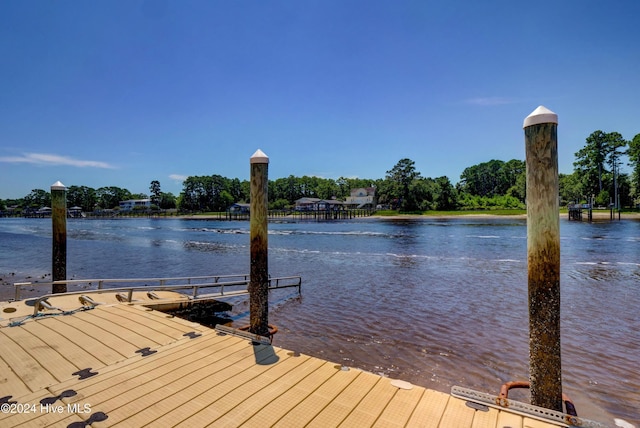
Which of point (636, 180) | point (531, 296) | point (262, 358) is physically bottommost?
point (262, 358)

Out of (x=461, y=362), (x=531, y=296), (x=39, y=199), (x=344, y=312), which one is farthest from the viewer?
(x=39, y=199)

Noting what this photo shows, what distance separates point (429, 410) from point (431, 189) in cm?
10260

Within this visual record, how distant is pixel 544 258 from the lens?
3.93 meters

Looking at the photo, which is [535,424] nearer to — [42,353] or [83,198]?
[42,353]

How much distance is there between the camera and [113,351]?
4.73 meters

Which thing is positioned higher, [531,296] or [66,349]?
[531,296]

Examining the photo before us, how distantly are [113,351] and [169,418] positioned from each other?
2.11 metres

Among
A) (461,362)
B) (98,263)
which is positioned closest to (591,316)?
(461,362)

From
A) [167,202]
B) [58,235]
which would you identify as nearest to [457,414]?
[58,235]

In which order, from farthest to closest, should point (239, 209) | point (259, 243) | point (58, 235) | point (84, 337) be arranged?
point (239, 209), point (58, 235), point (259, 243), point (84, 337)

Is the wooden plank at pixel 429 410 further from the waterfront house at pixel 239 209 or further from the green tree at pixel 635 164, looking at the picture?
the waterfront house at pixel 239 209

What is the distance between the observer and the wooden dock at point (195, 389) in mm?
3205

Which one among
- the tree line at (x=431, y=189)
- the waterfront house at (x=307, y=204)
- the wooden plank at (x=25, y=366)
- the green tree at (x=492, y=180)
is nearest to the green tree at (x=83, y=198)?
the tree line at (x=431, y=189)

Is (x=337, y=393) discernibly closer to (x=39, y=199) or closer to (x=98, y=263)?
(x=98, y=263)
